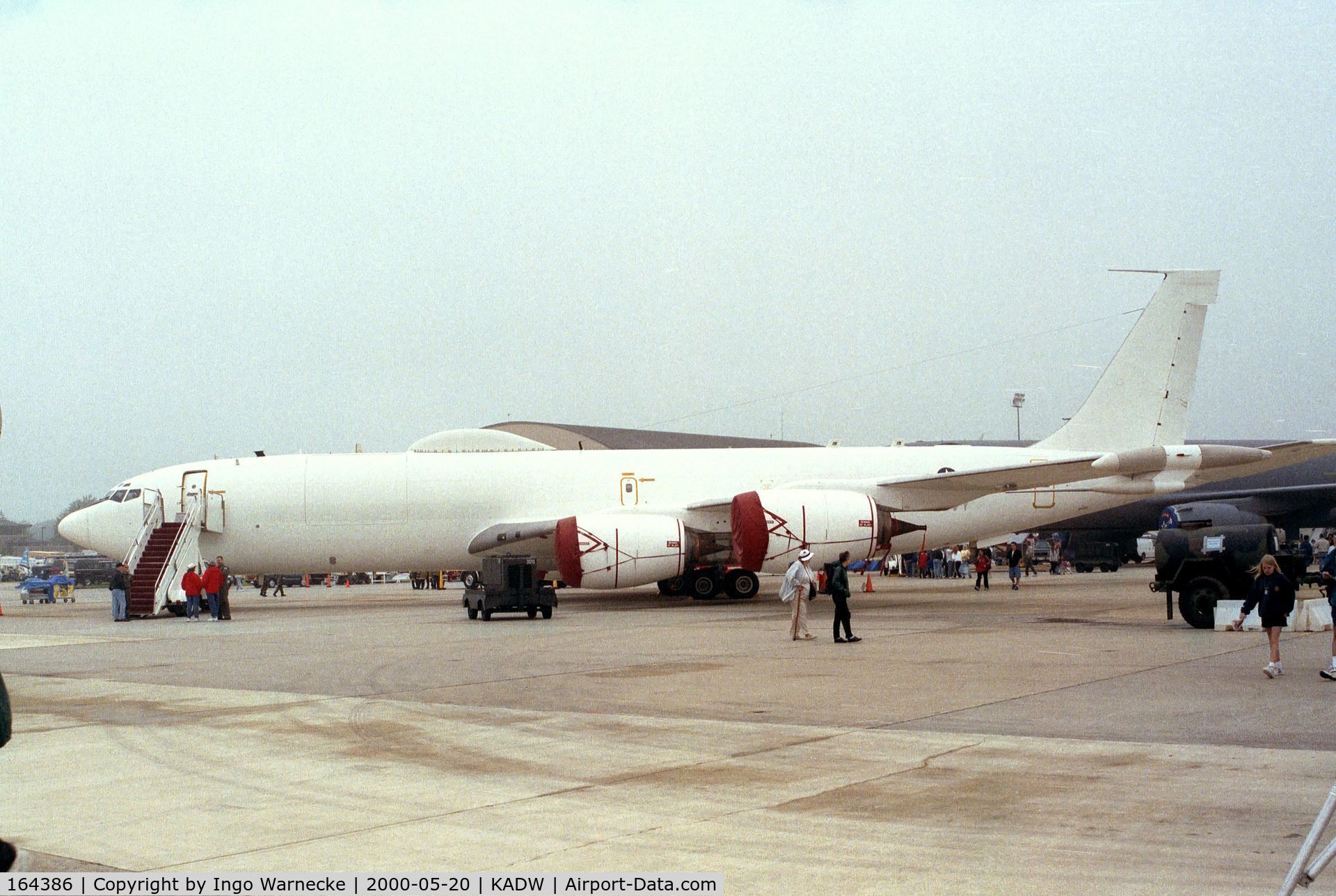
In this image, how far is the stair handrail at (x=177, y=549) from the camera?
2728 centimetres

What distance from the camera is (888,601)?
28734 mm

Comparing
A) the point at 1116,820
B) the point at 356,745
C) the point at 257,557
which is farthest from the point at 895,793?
the point at 257,557

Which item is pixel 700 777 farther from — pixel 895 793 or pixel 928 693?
pixel 928 693

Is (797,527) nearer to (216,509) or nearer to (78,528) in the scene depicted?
(216,509)

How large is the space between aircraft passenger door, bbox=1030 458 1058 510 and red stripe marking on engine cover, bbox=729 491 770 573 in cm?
775

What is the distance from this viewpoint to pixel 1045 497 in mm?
29266

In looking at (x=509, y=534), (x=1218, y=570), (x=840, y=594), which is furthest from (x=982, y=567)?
(x=840, y=594)

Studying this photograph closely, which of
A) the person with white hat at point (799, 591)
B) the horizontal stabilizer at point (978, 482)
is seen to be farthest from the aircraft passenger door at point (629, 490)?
the person with white hat at point (799, 591)

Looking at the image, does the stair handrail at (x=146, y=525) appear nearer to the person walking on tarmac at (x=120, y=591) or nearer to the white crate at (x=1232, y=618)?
the person walking on tarmac at (x=120, y=591)

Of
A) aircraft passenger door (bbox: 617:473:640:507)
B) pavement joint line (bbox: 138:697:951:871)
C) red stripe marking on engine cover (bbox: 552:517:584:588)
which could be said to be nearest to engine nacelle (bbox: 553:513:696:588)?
red stripe marking on engine cover (bbox: 552:517:584:588)

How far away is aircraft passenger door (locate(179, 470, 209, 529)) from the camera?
28344 millimetres

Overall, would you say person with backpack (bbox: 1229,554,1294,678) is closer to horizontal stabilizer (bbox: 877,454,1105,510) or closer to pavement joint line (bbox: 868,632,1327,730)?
pavement joint line (bbox: 868,632,1327,730)

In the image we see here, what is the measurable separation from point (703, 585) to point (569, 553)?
455cm

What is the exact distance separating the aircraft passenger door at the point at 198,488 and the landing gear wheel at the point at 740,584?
12.6 m
